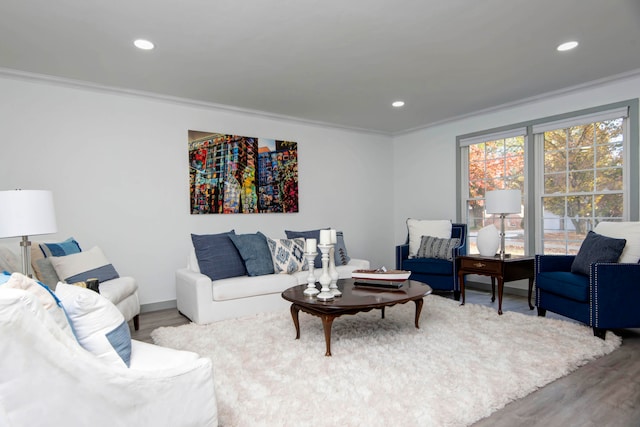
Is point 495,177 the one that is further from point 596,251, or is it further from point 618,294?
point 618,294

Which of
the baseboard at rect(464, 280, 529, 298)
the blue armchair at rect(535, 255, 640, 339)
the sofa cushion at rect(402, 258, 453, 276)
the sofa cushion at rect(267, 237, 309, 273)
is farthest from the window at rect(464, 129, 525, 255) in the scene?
the sofa cushion at rect(267, 237, 309, 273)

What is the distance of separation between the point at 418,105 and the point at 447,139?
3.71 feet

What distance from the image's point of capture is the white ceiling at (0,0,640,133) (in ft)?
8.74

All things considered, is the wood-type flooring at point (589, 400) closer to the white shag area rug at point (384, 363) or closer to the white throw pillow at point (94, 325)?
the white shag area rug at point (384, 363)

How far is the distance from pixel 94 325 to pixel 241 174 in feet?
12.1

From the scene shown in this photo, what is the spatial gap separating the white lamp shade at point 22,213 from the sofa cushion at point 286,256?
224 cm

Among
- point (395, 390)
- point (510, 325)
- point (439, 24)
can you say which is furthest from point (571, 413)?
point (439, 24)

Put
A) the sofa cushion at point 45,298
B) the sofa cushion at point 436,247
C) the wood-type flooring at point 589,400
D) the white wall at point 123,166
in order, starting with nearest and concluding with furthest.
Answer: the sofa cushion at point 45,298 < the wood-type flooring at point 589,400 < the white wall at point 123,166 < the sofa cushion at point 436,247

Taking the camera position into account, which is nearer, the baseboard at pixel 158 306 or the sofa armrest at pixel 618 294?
the sofa armrest at pixel 618 294

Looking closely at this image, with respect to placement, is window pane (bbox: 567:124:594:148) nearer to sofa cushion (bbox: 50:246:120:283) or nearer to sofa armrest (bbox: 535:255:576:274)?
sofa armrest (bbox: 535:255:576:274)

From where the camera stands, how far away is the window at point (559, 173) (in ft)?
13.7

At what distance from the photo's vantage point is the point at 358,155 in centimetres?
635

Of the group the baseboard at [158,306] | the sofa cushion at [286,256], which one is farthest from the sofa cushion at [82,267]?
the sofa cushion at [286,256]

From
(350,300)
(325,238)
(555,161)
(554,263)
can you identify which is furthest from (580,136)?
(350,300)
